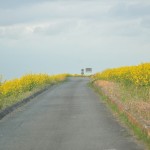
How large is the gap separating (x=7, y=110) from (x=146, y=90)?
26.2ft

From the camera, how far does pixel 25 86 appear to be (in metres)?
39.8

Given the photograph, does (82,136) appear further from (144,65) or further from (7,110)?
(144,65)

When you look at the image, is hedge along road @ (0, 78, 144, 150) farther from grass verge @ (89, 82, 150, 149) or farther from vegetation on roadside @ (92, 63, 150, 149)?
vegetation on roadside @ (92, 63, 150, 149)

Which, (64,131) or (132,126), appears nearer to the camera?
(64,131)

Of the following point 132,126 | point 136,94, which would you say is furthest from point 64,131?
point 136,94

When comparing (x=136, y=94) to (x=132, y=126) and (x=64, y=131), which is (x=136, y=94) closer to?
(x=132, y=126)

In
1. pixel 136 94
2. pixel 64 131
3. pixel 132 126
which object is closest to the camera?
pixel 64 131

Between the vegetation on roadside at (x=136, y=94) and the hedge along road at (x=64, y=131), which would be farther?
the vegetation on roadside at (x=136, y=94)

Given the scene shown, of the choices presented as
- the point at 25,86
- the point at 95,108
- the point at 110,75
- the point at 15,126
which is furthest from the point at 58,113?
the point at 110,75

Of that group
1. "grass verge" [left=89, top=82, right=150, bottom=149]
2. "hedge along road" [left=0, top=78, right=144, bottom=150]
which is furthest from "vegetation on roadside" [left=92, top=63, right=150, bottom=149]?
"hedge along road" [left=0, top=78, right=144, bottom=150]

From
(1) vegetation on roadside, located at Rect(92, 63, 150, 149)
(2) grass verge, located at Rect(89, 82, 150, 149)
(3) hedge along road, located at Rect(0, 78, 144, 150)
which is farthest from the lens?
(1) vegetation on roadside, located at Rect(92, 63, 150, 149)

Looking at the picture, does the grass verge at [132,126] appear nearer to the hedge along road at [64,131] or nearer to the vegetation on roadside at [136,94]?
the vegetation on roadside at [136,94]

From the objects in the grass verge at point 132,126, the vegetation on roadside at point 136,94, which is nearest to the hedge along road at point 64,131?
the grass verge at point 132,126

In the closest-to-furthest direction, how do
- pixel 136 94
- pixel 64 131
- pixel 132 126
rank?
pixel 64 131 < pixel 132 126 < pixel 136 94
